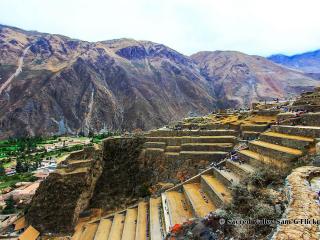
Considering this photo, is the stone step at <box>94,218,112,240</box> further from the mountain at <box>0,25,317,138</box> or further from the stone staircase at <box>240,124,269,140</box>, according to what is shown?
the mountain at <box>0,25,317,138</box>

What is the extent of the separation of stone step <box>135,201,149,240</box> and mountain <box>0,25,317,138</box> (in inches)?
2964

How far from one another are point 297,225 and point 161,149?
1642 cm

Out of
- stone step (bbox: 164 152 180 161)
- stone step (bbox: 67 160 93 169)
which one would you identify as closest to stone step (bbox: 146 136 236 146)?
stone step (bbox: 164 152 180 161)

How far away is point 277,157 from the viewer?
11.6 meters

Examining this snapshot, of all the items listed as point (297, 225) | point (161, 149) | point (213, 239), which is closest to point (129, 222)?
point (161, 149)

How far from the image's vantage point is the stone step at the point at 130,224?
48.1 feet

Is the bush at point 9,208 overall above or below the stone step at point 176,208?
below

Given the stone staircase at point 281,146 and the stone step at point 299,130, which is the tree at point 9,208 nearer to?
the stone staircase at point 281,146

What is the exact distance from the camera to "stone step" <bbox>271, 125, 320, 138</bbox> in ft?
37.9

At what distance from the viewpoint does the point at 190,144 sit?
20375mm

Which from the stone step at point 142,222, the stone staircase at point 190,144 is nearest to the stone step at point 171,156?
the stone staircase at point 190,144

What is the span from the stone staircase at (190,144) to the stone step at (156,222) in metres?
3.69

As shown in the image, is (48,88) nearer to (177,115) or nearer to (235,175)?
(177,115)

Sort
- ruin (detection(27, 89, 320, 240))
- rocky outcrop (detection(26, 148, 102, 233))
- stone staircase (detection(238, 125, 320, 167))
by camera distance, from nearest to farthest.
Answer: stone staircase (detection(238, 125, 320, 167)) < ruin (detection(27, 89, 320, 240)) < rocky outcrop (detection(26, 148, 102, 233))
